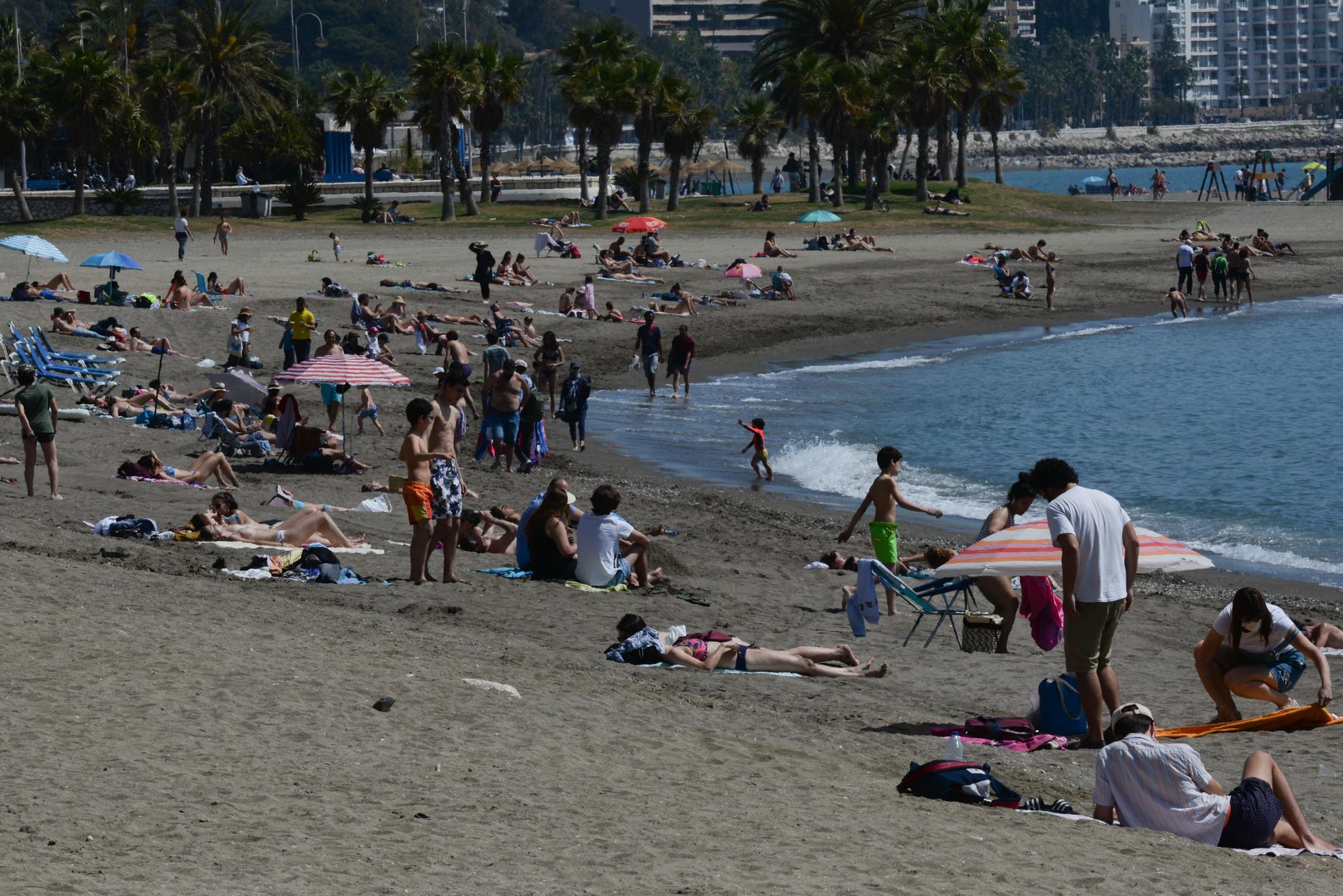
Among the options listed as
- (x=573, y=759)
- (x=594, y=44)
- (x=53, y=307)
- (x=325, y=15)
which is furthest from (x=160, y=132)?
(x=325, y=15)

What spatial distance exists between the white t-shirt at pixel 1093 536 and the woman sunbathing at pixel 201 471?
425 inches

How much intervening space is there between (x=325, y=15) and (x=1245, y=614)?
580 feet

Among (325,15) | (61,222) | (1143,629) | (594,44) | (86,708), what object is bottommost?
(1143,629)

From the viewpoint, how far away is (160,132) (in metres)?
56.5

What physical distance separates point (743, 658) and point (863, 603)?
1654 mm

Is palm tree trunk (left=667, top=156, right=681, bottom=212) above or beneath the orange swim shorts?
above

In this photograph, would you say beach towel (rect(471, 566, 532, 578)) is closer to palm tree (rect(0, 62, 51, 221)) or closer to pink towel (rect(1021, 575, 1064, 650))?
pink towel (rect(1021, 575, 1064, 650))

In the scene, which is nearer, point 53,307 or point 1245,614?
point 1245,614

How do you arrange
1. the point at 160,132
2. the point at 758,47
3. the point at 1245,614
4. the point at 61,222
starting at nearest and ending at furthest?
the point at 1245,614 < the point at 61,222 < the point at 160,132 < the point at 758,47

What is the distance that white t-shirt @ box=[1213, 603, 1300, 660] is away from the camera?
9.64 m

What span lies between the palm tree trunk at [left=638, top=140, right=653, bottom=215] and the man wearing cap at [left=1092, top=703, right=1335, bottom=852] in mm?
50735

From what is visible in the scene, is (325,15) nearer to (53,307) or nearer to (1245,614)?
(53,307)

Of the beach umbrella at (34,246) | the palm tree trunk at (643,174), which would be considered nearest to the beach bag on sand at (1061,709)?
the beach umbrella at (34,246)

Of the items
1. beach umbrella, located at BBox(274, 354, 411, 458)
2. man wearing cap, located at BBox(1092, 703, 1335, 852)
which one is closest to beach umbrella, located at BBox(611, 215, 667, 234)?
beach umbrella, located at BBox(274, 354, 411, 458)
